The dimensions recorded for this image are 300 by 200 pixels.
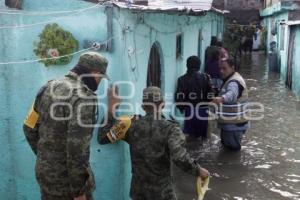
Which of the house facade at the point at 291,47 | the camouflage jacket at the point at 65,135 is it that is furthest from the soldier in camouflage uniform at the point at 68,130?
the house facade at the point at 291,47

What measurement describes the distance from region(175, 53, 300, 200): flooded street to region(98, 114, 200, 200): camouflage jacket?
1.98m

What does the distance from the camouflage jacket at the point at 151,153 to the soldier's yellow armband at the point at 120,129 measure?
0.03ft

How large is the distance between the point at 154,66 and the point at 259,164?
8.27ft

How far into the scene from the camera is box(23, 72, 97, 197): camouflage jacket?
10.5 feet

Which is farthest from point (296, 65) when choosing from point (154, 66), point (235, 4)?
point (235, 4)

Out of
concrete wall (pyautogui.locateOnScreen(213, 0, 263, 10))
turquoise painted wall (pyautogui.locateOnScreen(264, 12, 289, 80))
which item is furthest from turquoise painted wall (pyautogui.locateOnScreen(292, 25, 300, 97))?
concrete wall (pyautogui.locateOnScreen(213, 0, 263, 10))

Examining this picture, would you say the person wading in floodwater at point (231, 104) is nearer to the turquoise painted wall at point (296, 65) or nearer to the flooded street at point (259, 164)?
the flooded street at point (259, 164)

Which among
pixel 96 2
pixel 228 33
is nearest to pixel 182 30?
pixel 96 2

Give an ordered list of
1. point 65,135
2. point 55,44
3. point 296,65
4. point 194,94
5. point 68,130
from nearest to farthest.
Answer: point 68,130, point 65,135, point 55,44, point 194,94, point 296,65

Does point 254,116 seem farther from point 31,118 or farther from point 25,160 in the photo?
point 31,118

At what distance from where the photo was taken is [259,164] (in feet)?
23.5

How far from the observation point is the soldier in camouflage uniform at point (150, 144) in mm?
3834

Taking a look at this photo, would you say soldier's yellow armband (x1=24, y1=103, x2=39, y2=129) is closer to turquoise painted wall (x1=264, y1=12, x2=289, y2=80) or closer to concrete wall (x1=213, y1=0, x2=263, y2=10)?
turquoise painted wall (x1=264, y1=12, x2=289, y2=80)

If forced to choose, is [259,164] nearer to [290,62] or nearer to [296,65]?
[296,65]
